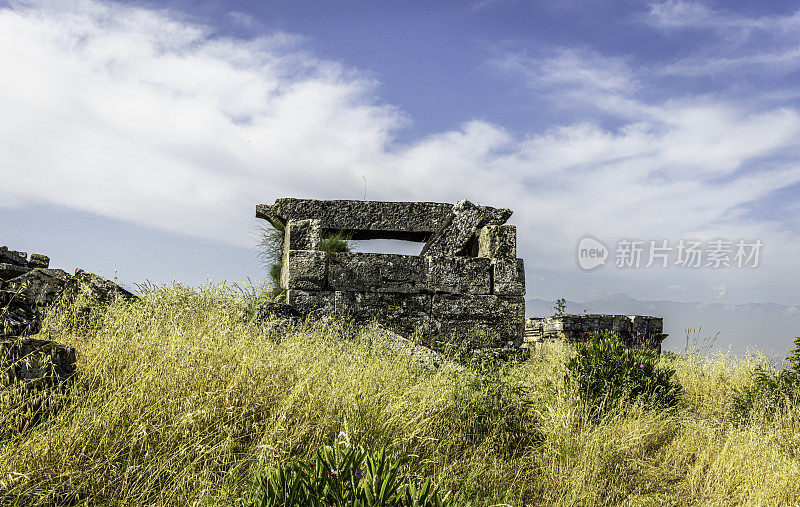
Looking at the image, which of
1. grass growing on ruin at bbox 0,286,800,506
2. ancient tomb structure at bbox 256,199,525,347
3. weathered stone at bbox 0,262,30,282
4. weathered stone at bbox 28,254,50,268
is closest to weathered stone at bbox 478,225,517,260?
ancient tomb structure at bbox 256,199,525,347

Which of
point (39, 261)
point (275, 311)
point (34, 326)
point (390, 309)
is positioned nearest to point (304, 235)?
point (275, 311)

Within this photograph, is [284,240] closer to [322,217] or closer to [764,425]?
[322,217]

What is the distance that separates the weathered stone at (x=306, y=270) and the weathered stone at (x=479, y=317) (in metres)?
1.66

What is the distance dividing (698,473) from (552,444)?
114 centimetres

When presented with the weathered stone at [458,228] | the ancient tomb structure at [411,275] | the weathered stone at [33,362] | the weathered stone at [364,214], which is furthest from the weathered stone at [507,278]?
the weathered stone at [33,362]

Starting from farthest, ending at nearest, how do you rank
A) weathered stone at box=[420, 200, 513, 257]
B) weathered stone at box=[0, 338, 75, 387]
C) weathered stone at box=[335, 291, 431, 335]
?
weathered stone at box=[420, 200, 513, 257] < weathered stone at box=[335, 291, 431, 335] < weathered stone at box=[0, 338, 75, 387]

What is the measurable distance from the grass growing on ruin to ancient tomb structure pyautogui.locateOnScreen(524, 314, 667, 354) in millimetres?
4300

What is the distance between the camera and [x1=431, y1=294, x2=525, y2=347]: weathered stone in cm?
775

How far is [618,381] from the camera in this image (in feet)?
17.9

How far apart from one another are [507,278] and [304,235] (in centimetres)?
302

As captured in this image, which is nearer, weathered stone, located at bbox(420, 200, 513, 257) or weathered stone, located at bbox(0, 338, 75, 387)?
weathered stone, located at bbox(0, 338, 75, 387)

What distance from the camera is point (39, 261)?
840cm

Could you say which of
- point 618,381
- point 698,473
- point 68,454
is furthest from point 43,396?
A: point 618,381

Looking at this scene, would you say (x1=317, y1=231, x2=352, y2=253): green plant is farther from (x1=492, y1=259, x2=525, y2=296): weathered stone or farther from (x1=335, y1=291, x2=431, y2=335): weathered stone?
(x1=492, y1=259, x2=525, y2=296): weathered stone
